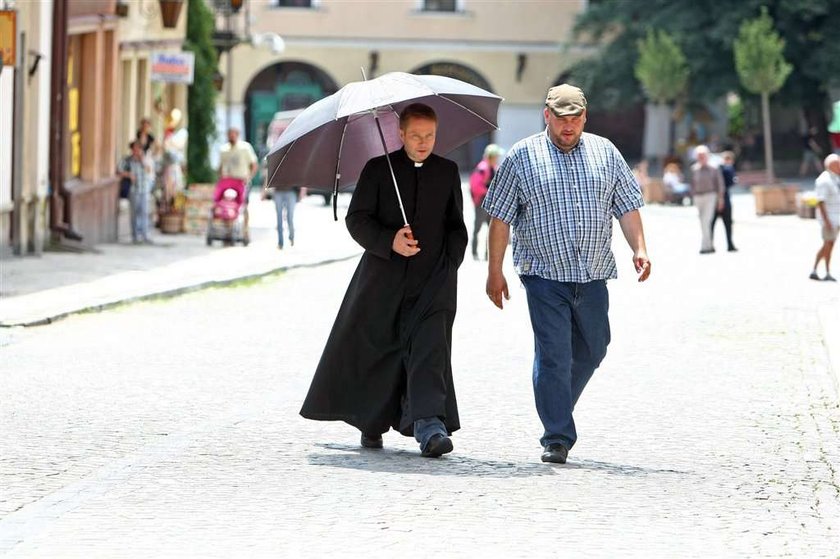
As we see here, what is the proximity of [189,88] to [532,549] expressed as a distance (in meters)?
30.8

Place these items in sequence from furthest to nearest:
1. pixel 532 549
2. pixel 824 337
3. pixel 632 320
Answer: pixel 632 320 → pixel 824 337 → pixel 532 549

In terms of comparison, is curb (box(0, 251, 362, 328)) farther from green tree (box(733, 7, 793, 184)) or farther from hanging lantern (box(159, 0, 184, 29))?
green tree (box(733, 7, 793, 184))

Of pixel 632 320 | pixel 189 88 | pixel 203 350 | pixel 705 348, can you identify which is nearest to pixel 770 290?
pixel 632 320

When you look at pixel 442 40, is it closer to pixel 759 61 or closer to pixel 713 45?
pixel 713 45

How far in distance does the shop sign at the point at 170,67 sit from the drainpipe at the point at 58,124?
521cm

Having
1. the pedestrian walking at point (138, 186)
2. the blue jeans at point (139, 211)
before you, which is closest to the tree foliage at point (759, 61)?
the pedestrian walking at point (138, 186)

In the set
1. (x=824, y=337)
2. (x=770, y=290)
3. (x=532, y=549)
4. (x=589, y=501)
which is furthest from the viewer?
(x=770, y=290)

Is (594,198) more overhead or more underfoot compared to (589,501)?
more overhead

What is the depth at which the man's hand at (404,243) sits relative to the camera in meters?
9.04

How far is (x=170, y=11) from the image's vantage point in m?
31.7

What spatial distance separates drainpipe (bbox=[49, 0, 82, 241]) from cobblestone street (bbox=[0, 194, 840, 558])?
8.11m

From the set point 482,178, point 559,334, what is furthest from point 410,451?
point 482,178

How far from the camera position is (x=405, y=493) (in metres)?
8.03

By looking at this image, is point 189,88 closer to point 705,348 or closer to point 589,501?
point 705,348
